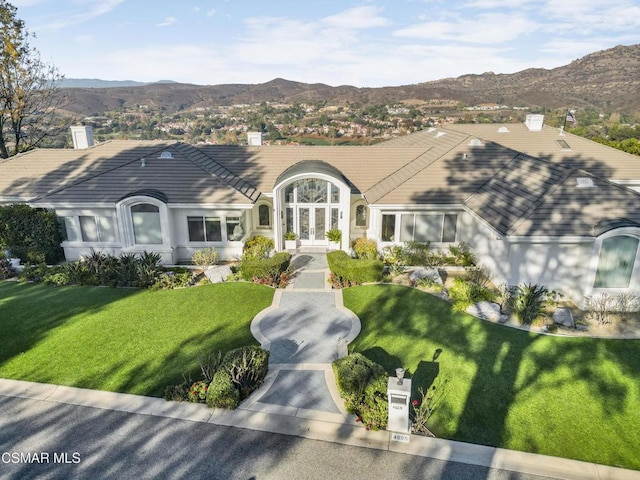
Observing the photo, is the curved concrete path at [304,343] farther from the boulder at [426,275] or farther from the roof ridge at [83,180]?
the roof ridge at [83,180]

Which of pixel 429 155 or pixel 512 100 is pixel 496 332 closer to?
pixel 429 155

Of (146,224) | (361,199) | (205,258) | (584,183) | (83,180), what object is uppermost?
(584,183)

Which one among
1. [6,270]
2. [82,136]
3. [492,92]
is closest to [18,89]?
[82,136]

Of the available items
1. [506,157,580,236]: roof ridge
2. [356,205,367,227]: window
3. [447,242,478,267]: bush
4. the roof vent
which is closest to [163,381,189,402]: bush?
[506,157,580,236]: roof ridge

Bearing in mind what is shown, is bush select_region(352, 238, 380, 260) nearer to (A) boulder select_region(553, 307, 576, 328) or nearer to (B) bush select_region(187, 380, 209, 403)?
(A) boulder select_region(553, 307, 576, 328)

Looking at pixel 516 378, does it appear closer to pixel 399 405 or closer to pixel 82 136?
pixel 399 405

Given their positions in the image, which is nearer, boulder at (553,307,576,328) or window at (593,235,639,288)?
boulder at (553,307,576,328)
